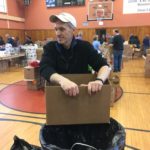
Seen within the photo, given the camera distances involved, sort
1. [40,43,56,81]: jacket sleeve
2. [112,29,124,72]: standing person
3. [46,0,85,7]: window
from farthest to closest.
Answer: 1. [46,0,85,7]: window
2. [112,29,124,72]: standing person
3. [40,43,56,81]: jacket sleeve

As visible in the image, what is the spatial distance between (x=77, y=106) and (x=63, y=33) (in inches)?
19.9

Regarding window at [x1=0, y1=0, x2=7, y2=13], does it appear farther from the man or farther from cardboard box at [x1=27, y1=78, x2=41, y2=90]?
the man

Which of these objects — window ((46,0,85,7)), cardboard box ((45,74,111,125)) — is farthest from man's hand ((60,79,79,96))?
window ((46,0,85,7))

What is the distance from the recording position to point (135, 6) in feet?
42.5

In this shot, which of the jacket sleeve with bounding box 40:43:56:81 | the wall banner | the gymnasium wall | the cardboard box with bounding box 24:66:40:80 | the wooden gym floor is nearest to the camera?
the jacket sleeve with bounding box 40:43:56:81

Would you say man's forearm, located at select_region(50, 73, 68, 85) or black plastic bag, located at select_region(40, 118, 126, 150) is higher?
man's forearm, located at select_region(50, 73, 68, 85)

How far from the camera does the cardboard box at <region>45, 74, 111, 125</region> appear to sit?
3.93ft

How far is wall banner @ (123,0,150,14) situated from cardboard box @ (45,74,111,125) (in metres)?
13.0

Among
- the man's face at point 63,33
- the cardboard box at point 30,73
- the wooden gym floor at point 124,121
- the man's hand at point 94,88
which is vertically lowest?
the wooden gym floor at point 124,121

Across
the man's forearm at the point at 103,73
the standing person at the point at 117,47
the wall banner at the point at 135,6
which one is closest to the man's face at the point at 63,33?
the man's forearm at the point at 103,73

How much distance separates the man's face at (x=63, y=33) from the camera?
53.7 inches

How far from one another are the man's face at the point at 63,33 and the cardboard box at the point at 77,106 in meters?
0.38

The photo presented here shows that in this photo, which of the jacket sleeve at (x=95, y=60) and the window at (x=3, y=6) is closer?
the jacket sleeve at (x=95, y=60)

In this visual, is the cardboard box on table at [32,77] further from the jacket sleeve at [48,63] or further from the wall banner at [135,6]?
the wall banner at [135,6]
